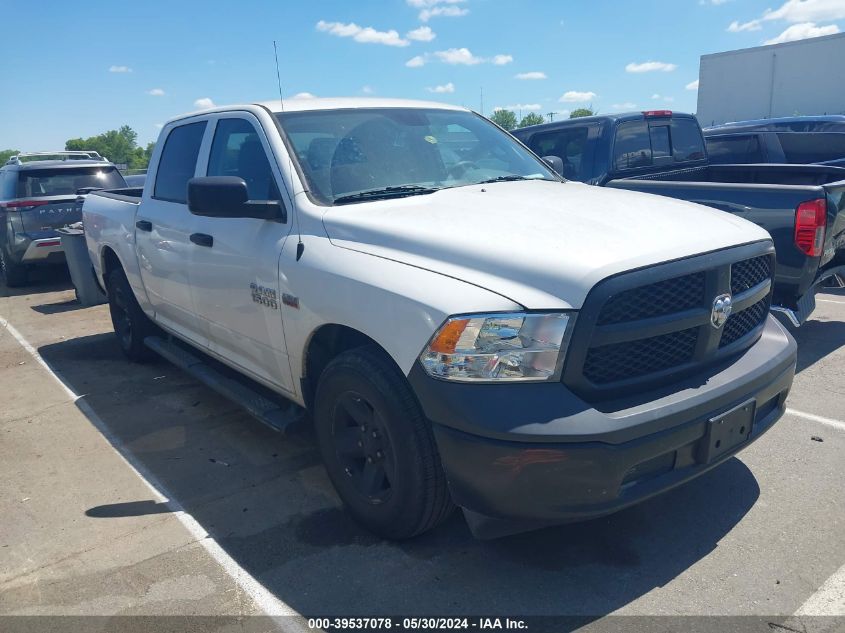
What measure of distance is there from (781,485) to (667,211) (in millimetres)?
1502

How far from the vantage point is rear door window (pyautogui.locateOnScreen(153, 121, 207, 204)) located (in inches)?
184

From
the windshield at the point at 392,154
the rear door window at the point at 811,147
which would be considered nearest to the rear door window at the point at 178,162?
the windshield at the point at 392,154

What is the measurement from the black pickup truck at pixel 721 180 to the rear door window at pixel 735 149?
1.33 metres

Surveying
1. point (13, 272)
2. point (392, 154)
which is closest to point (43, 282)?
point (13, 272)

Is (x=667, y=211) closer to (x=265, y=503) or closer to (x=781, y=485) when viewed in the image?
(x=781, y=485)

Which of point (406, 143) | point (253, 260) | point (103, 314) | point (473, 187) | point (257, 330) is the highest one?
point (406, 143)

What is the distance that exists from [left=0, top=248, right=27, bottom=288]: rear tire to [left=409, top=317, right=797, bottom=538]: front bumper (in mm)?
9784

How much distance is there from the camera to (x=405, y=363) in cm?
267

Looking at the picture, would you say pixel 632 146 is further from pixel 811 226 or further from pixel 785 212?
pixel 811 226

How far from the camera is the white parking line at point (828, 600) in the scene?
258cm

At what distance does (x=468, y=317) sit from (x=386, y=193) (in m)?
1.28

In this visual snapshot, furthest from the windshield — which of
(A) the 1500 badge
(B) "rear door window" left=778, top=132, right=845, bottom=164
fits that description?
(B) "rear door window" left=778, top=132, right=845, bottom=164

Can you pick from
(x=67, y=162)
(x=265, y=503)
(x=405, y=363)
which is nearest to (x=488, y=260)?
(x=405, y=363)

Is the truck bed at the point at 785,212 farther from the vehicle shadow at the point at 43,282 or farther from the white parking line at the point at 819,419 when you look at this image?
the vehicle shadow at the point at 43,282
